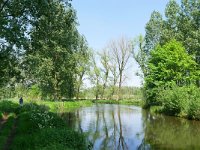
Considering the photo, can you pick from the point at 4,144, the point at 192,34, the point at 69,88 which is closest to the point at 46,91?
the point at 69,88

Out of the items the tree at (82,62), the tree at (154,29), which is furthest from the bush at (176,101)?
the tree at (82,62)

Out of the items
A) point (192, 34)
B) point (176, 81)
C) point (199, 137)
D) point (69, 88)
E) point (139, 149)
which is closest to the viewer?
point (139, 149)

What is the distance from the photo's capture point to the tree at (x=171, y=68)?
52.4 meters

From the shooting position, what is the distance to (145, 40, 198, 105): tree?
172 ft

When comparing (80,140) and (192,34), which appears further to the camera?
(192,34)

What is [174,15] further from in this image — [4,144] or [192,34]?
[4,144]

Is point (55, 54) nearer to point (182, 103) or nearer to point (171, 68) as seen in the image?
point (171, 68)

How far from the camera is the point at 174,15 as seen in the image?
64.2 meters

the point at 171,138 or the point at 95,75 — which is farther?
the point at 95,75

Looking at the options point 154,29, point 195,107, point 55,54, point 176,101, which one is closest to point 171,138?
point 195,107

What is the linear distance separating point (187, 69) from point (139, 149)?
37465mm

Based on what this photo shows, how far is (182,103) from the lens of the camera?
40000 mm

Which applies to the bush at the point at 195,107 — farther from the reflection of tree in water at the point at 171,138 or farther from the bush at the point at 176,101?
the reflection of tree in water at the point at 171,138

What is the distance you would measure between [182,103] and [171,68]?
14.0 metres
